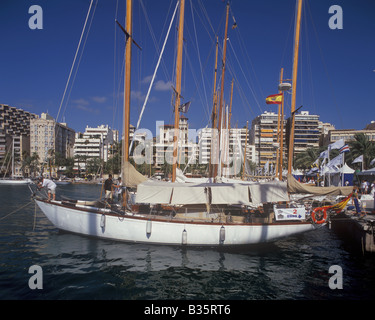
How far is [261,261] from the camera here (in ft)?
41.7

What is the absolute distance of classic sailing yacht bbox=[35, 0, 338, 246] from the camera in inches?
528

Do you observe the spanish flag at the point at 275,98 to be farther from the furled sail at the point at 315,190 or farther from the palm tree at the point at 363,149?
the palm tree at the point at 363,149

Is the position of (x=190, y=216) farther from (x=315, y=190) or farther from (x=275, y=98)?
(x=275, y=98)

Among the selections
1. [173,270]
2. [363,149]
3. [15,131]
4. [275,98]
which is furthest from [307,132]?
[15,131]

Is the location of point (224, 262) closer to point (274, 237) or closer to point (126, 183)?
point (274, 237)

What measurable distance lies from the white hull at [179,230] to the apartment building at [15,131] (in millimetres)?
109791

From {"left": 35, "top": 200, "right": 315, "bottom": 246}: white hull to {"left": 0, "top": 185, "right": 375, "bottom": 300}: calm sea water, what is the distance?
517 millimetres

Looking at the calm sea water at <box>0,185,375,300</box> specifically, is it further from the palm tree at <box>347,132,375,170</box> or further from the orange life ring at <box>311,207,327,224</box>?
the palm tree at <box>347,132,375,170</box>

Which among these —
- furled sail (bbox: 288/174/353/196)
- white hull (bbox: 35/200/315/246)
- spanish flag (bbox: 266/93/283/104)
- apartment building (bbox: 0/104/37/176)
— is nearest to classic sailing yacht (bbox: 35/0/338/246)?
white hull (bbox: 35/200/315/246)

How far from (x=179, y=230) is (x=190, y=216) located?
105 centimetres

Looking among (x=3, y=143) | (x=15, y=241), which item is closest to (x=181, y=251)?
(x=15, y=241)

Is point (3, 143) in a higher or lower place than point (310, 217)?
higher
